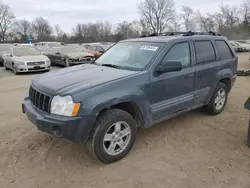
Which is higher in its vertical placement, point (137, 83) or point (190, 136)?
point (137, 83)

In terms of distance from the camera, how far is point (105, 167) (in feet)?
10.3

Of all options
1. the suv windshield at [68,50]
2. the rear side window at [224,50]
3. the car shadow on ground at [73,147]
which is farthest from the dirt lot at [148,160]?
the suv windshield at [68,50]

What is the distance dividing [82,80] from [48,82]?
20.0 inches

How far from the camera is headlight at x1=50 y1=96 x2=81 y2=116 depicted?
2768mm

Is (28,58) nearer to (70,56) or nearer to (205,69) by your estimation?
(70,56)

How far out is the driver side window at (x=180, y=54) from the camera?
3.77 meters

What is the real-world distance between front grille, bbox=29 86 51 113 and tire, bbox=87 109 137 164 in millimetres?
692

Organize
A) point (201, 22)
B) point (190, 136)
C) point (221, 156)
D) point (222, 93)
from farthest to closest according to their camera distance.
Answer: point (201, 22) < point (222, 93) < point (190, 136) < point (221, 156)

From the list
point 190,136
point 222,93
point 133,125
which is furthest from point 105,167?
point 222,93

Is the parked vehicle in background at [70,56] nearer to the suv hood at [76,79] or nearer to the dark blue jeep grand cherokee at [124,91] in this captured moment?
the dark blue jeep grand cherokee at [124,91]

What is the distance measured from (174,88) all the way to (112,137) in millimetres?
1332

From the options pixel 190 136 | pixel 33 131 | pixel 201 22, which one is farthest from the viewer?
pixel 201 22

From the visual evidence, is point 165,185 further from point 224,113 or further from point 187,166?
point 224,113

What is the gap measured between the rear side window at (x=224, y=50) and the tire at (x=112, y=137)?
2672 mm
